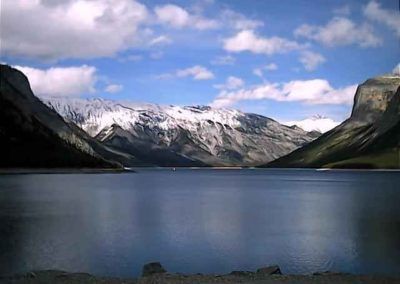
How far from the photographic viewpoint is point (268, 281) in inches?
1036

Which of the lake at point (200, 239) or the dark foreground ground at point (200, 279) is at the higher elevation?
the dark foreground ground at point (200, 279)

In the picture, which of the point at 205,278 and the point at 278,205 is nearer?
the point at 205,278

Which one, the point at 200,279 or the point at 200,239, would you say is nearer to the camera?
the point at 200,279

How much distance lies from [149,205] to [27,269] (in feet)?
164

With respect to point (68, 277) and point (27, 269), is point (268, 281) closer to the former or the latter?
point (68, 277)

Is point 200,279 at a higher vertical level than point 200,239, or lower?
higher

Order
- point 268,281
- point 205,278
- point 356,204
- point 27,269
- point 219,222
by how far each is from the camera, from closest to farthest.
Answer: point 268,281 → point 205,278 → point 27,269 → point 219,222 → point 356,204

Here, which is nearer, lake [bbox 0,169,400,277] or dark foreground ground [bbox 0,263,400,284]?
dark foreground ground [bbox 0,263,400,284]

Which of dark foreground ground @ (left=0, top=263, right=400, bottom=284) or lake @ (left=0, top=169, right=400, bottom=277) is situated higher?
dark foreground ground @ (left=0, top=263, right=400, bottom=284)

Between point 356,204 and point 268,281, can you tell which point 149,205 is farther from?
point 268,281

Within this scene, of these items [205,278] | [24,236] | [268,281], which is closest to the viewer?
[268,281]

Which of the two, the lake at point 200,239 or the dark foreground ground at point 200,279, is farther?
the lake at point 200,239

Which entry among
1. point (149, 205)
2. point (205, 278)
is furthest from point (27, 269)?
point (149, 205)

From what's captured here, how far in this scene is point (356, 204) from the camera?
83750 millimetres
